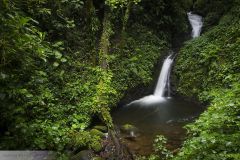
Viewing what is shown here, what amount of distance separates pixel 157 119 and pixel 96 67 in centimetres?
266

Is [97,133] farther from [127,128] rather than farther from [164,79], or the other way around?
[164,79]

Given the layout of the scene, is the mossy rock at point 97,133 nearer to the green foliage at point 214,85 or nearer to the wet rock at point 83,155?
the wet rock at point 83,155

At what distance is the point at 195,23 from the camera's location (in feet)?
60.6

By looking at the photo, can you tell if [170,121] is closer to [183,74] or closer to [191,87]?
[191,87]

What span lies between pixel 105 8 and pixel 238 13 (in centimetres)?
576

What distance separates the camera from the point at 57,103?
8172mm

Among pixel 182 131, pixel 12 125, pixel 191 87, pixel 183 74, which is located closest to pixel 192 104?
pixel 191 87

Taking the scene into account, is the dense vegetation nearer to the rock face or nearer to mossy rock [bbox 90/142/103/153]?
mossy rock [bbox 90/142/103/153]


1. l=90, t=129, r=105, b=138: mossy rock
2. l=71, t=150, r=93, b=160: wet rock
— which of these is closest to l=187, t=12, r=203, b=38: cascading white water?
l=90, t=129, r=105, b=138: mossy rock

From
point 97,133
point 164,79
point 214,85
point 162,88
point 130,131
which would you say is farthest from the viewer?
point 164,79

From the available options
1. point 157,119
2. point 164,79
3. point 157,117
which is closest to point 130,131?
point 157,119

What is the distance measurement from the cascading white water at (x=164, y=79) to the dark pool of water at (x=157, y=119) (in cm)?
58

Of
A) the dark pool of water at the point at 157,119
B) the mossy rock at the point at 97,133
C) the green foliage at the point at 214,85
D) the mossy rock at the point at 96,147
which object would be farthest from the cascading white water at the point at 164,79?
the mossy rock at the point at 96,147

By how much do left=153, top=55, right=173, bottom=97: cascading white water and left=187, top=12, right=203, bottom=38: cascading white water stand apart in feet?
12.8
